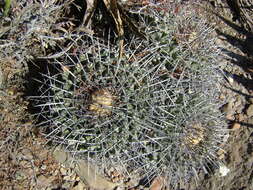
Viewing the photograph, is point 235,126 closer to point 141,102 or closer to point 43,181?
point 141,102

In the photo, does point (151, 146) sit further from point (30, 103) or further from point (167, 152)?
point (30, 103)

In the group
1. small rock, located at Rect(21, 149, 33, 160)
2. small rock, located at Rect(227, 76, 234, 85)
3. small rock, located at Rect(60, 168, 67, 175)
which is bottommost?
small rock, located at Rect(60, 168, 67, 175)


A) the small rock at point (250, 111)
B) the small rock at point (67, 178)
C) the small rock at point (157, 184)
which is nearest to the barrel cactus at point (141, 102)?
the small rock at point (157, 184)

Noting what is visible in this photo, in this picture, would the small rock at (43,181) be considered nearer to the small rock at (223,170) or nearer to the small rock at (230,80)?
the small rock at (223,170)

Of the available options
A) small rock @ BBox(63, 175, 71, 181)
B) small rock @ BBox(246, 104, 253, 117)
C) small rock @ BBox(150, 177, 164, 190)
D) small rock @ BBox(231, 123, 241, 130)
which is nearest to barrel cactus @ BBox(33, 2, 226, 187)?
small rock @ BBox(150, 177, 164, 190)

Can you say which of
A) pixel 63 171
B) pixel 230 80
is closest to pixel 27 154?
pixel 63 171

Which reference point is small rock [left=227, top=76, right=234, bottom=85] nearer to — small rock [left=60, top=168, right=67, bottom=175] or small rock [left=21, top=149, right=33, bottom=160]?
small rock [left=60, top=168, right=67, bottom=175]
